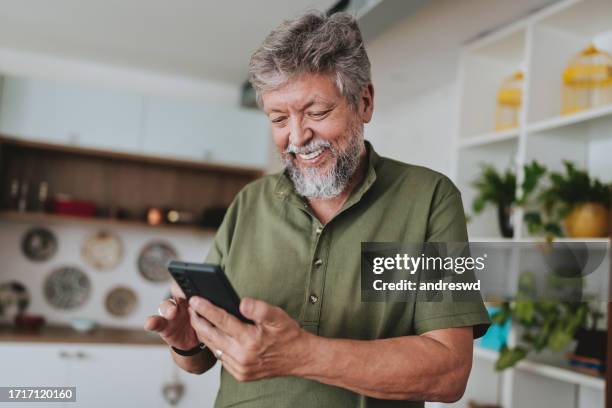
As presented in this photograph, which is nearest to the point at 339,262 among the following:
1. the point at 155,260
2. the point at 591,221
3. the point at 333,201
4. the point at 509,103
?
the point at 333,201

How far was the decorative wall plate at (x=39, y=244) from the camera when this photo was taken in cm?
408

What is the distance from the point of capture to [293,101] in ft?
3.67

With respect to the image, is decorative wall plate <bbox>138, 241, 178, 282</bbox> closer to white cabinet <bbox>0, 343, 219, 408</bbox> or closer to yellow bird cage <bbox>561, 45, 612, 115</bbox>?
white cabinet <bbox>0, 343, 219, 408</bbox>

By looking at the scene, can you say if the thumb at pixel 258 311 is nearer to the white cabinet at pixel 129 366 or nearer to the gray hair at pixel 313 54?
the gray hair at pixel 313 54

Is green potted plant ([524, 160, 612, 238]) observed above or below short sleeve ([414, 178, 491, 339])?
above

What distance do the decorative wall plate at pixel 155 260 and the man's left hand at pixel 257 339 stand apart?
3618mm

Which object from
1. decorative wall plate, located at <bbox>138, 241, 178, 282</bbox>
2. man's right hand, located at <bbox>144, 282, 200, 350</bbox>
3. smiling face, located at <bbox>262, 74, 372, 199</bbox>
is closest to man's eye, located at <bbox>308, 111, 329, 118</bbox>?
smiling face, located at <bbox>262, 74, 372, 199</bbox>

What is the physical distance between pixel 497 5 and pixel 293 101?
1.76 m

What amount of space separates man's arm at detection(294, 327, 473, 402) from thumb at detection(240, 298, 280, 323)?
0.08 meters

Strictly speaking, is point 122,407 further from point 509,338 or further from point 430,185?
point 509,338

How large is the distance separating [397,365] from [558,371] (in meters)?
1.61

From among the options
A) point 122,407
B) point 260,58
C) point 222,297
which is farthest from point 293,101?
point 122,407

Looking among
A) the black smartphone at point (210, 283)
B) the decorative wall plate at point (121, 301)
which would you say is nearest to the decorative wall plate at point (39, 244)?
the decorative wall plate at point (121, 301)

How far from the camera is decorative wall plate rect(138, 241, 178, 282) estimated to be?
171 inches
